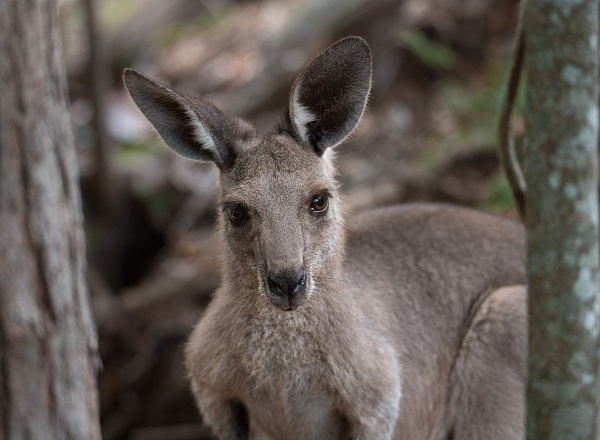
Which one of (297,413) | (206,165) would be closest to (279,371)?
(297,413)

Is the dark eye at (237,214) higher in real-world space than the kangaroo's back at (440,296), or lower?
higher

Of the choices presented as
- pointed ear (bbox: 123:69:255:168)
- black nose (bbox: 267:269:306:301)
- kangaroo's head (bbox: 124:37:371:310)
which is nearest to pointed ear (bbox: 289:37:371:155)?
kangaroo's head (bbox: 124:37:371:310)

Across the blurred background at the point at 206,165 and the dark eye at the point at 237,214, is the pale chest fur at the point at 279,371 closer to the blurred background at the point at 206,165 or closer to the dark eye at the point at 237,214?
the dark eye at the point at 237,214

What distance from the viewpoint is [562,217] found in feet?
10.2

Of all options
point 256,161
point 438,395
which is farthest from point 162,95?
point 438,395

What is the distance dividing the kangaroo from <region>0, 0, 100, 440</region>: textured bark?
1.65ft

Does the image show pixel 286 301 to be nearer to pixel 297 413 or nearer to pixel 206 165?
pixel 297 413

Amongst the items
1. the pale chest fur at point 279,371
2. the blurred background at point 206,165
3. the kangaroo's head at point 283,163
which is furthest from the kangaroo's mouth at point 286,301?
the blurred background at point 206,165

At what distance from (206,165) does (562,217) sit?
7282 millimetres

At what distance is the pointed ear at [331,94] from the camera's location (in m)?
4.53

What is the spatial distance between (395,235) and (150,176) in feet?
17.7

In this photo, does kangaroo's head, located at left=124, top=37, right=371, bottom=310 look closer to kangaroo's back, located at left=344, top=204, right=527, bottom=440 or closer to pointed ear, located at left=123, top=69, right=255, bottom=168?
pointed ear, located at left=123, top=69, right=255, bottom=168

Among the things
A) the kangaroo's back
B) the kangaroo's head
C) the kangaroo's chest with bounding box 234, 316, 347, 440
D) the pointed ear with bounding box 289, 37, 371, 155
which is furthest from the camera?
the kangaroo's back

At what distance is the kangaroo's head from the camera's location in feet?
14.2
